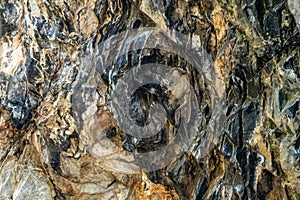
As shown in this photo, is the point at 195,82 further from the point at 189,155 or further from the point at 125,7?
the point at 125,7

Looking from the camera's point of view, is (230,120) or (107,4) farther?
(107,4)

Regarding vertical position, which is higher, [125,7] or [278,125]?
[125,7]

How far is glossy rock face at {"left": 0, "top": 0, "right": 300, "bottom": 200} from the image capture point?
3123 mm

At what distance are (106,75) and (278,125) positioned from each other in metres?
1.44

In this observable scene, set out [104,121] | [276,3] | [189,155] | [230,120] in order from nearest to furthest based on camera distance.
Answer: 1. [276,3]
2. [230,120]
3. [189,155]
4. [104,121]

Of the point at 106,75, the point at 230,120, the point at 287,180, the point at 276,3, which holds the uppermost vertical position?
the point at 276,3

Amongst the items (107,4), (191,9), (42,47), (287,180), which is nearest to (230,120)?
(287,180)

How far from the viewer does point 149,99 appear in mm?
3646

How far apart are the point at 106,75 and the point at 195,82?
0.77 meters

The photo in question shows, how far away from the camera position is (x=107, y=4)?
3.76 meters

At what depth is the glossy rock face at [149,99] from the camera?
3.12m

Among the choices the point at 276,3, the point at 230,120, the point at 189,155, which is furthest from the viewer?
the point at 189,155

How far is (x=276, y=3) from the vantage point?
3.04m

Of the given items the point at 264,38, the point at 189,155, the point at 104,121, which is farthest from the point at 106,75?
the point at 264,38
